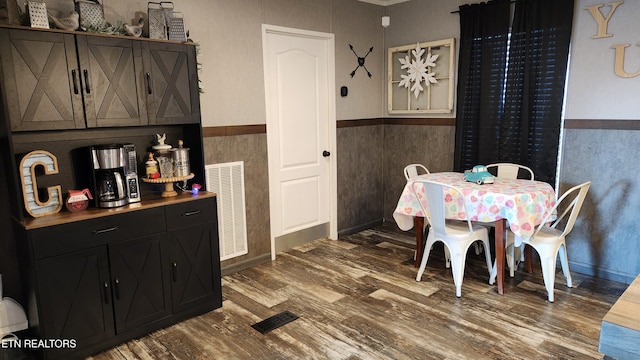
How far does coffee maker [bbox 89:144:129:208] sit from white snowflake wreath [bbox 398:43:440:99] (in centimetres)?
319

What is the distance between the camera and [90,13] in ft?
8.40

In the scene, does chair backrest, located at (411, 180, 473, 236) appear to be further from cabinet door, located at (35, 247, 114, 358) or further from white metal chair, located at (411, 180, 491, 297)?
cabinet door, located at (35, 247, 114, 358)

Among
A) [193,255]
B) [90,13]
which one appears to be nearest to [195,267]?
[193,255]

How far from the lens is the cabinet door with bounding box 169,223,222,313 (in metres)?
2.88

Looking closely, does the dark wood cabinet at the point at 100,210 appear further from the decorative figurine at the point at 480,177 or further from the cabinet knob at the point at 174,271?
the decorative figurine at the point at 480,177

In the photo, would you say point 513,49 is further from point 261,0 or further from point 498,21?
point 261,0

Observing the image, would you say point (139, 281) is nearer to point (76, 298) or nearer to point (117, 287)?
point (117, 287)

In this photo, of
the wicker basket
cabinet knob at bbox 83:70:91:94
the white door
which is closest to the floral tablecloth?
the white door

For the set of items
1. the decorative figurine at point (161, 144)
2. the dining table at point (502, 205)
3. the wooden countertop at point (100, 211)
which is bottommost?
the dining table at point (502, 205)

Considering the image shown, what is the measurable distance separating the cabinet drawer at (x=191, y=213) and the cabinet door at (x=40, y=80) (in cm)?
77

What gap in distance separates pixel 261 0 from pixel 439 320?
9.86ft

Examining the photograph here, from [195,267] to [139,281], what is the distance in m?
0.40

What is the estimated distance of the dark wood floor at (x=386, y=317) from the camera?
8.45 feet

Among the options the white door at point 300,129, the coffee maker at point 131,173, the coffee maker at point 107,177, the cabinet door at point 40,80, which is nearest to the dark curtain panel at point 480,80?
the white door at point 300,129
